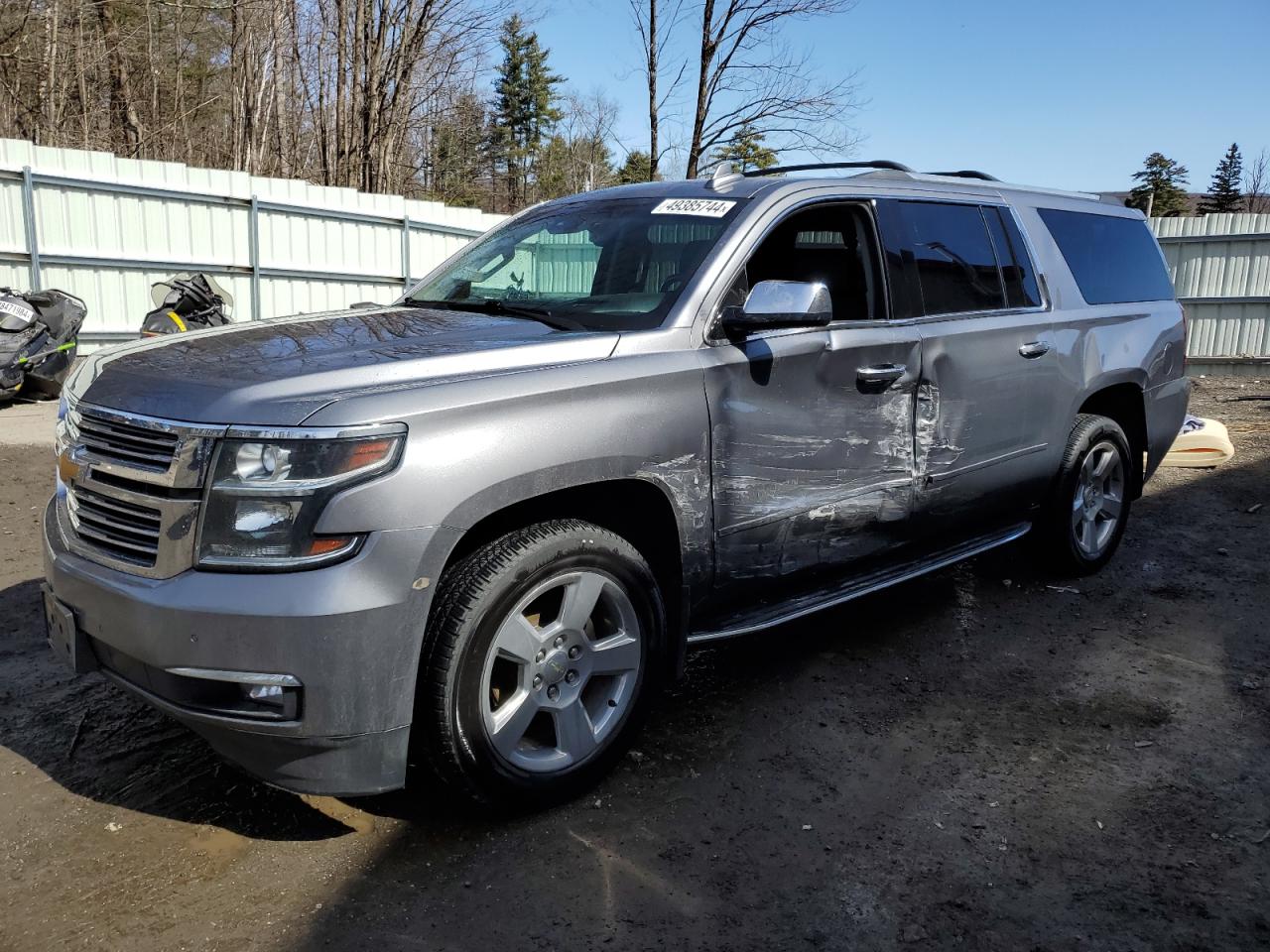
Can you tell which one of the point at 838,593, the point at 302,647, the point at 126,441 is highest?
the point at 126,441

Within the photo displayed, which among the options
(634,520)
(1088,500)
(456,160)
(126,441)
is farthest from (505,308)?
(456,160)

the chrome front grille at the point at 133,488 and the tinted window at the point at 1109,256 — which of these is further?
the tinted window at the point at 1109,256

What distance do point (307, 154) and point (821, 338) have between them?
34.0 metres

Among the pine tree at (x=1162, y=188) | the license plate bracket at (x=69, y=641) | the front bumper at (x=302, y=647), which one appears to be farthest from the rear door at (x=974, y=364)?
the pine tree at (x=1162, y=188)

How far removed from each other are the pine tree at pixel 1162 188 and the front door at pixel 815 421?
51193mm

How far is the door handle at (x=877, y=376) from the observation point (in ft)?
12.1

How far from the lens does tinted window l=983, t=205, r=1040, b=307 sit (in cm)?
457

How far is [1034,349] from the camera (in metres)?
4.52

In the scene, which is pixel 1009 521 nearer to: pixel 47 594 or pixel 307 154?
pixel 47 594

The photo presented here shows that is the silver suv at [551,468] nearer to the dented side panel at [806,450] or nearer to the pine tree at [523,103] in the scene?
the dented side panel at [806,450]

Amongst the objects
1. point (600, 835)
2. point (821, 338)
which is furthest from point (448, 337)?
point (600, 835)

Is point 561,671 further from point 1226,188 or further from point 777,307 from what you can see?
point 1226,188

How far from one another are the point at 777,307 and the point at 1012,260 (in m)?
2.01

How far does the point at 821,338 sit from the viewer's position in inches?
140
